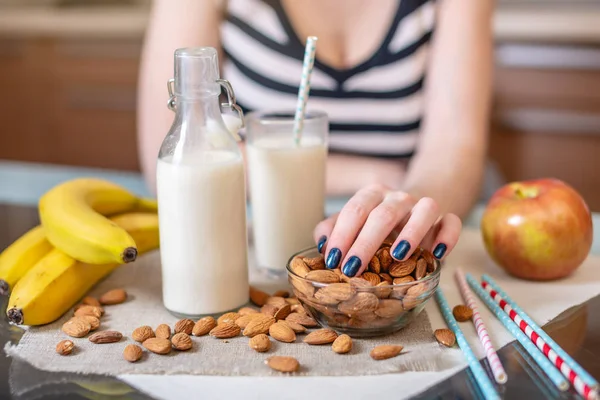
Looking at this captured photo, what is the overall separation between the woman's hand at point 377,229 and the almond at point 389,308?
44 mm

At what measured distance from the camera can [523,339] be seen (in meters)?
0.71

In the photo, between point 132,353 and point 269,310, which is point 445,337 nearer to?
point 269,310

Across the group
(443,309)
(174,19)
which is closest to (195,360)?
(443,309)

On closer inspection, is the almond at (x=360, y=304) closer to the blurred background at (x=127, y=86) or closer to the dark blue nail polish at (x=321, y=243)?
the dark blue nail polish at (x=321, y=243)

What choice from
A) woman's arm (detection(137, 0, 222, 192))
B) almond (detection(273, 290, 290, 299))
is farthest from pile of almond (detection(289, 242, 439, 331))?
woman's arm (detection(137, 0, 222, 192))

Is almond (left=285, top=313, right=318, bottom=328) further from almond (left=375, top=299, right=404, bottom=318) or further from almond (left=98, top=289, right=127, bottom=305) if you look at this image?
almond (left=98, top=289, right=127, bottom=305)

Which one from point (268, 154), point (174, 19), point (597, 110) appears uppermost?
point (174, 19)

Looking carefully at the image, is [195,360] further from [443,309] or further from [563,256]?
[563,256]

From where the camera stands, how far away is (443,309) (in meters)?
0.80

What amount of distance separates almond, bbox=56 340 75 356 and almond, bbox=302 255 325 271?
0.25m

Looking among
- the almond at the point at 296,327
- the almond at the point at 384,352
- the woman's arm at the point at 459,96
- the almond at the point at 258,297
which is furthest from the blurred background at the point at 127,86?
the almond at the point at 384,352

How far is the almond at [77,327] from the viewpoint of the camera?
0.75 metres

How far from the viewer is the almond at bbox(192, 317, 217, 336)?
749 mm

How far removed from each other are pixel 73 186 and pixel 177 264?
9.3 inches
